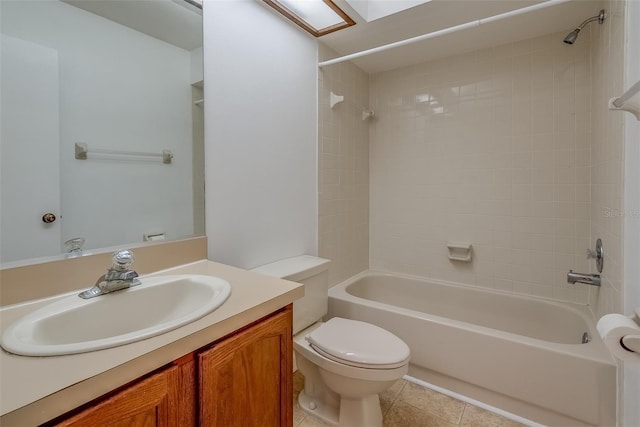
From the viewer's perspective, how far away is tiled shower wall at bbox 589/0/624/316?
1232 mm

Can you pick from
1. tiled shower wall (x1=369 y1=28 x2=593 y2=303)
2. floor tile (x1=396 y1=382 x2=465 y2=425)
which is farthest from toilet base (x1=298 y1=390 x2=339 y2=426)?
tiled shower wall (x1=369 y1=28 x2=593 y2=303)

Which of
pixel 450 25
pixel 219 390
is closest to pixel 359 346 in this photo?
pixel 219 390

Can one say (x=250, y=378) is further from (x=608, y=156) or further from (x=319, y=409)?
(x=608, y=156)

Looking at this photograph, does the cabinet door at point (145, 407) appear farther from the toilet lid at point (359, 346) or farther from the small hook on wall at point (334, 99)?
the small hook on wall at point (334, 99)

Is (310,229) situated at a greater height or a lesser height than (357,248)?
greater

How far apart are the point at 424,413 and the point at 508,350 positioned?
54cm

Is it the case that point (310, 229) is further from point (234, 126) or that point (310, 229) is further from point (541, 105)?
point (541, 105)

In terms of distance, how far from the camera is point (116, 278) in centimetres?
90

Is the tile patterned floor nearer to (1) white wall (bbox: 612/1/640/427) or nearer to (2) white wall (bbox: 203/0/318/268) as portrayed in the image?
(1) white wall (bbox: 612/1/640/427)

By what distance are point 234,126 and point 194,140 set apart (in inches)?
8.8

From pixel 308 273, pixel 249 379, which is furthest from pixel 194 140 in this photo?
pixel 249 379

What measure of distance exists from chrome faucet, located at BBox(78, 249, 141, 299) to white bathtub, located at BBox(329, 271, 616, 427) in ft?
4.47

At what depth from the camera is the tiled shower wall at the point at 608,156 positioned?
1232 mm

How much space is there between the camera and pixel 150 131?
119 cm
